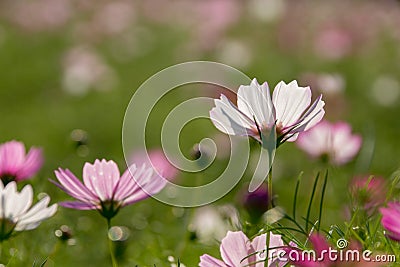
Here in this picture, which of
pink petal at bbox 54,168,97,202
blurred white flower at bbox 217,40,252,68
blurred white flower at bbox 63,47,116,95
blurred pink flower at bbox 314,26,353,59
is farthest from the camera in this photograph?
blurred white flower at bbox 217,40,252,68

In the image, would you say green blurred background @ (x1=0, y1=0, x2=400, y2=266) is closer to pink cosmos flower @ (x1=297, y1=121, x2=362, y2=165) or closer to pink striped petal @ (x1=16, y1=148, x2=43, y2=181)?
pink cosmos flower @ (x1=297, y1=121, x2=362, y2=165)

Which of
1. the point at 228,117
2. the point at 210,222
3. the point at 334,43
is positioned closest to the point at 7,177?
the point at 228,117

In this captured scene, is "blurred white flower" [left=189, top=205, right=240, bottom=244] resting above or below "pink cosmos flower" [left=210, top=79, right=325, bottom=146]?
above

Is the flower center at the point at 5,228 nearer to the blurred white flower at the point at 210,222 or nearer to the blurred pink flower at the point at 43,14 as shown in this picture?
the blurred white flower at the point at 210,222

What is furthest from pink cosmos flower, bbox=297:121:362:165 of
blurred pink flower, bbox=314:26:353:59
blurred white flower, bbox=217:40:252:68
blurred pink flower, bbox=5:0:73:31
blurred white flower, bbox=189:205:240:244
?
blurred pink flower, bbox=5:0:73:31

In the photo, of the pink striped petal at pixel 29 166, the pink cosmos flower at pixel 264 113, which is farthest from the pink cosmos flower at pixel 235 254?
the pink striped petal at pixel 29 166

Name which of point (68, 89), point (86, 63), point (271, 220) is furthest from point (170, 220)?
point (68, 89)

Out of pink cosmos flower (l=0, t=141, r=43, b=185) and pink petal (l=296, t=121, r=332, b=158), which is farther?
pink petal (l=296, t=121, r=332, b=158)
